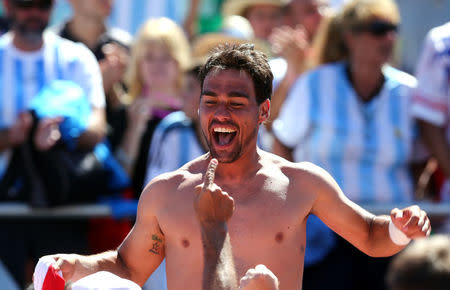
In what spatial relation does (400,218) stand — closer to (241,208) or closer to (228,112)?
(241,208)

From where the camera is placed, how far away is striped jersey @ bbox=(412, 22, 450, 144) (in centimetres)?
592

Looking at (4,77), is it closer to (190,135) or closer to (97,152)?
(97,152)

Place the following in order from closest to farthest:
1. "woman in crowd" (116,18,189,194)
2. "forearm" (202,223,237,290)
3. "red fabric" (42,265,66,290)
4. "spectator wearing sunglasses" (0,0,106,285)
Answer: "forearm" (202,223,237,290), "red fabric" (42,265,66,290), "spectator wearing sunglasses" (0,0,106,285), "woman in crowd" (116,18,189,194)

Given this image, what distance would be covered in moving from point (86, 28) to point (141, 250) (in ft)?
10.1

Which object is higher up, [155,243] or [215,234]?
[215,234]

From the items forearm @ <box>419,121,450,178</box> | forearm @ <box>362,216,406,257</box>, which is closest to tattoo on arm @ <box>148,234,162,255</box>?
forearm @ <box>362,216,406,257</box>

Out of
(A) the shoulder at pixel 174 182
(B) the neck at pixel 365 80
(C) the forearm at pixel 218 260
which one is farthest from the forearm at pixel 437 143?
(C) the forearm at pixel 218 260

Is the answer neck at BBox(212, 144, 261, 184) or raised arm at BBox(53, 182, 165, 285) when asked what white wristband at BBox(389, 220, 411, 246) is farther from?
raised arm at BBox(53, 182, 165, 285)

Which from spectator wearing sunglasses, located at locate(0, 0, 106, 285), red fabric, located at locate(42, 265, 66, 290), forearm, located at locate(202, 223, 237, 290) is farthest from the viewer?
spectator wearing sunglasses, located at locate(0, 0, 106, 285)

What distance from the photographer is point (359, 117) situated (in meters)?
5.84

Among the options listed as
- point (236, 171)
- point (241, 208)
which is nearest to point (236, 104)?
point (236, 171)

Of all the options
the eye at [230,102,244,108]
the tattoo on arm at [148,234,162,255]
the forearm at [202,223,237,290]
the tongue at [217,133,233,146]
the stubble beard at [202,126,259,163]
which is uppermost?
the eye at [230,102,244,108]

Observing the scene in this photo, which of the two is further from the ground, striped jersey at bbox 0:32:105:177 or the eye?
the eye

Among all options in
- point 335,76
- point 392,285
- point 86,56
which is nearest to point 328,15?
point 335,76
